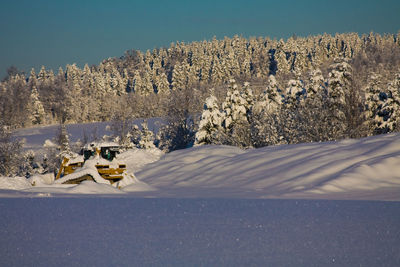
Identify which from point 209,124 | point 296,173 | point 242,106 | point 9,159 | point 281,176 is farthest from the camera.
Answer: point 9,159

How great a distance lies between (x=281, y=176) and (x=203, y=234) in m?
8.66

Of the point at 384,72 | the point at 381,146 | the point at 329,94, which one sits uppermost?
the point at 384,72

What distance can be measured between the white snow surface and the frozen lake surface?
10.2 feet

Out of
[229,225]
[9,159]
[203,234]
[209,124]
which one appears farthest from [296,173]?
[9,159]

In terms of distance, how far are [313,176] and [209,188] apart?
3.47 meters

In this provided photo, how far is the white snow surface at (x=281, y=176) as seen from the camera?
1263 cm

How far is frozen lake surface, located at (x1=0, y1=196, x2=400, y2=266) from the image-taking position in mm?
5533

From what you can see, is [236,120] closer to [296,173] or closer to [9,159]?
[9,159]

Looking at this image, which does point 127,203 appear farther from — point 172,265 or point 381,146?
point 381,146

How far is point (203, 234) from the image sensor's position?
6.79 m

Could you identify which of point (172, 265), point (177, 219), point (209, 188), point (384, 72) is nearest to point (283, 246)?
point (172, 265)

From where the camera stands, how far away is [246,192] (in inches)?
529

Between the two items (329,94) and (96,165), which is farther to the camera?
(329,94)

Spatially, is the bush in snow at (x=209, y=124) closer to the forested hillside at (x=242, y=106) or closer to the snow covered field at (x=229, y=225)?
the forested hillside at (x=242, y=106)
